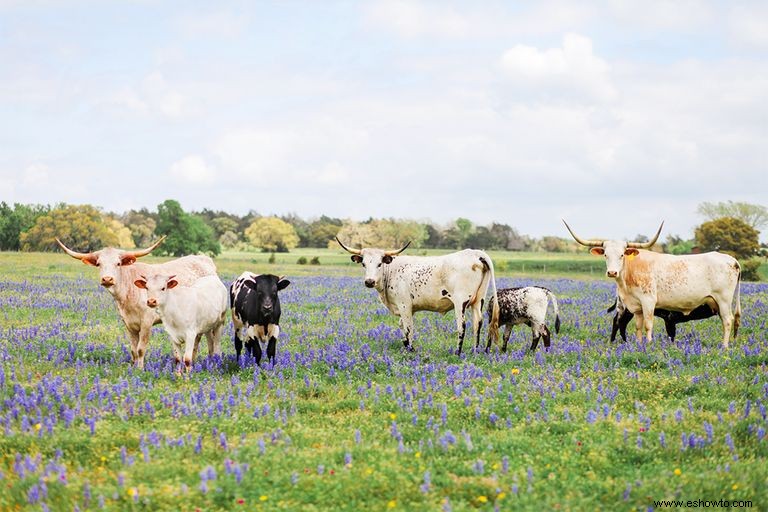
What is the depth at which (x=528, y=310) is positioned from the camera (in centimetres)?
1263

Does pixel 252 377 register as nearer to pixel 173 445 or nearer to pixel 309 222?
pixel 173 445

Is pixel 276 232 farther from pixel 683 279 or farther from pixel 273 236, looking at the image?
pixel 683 279

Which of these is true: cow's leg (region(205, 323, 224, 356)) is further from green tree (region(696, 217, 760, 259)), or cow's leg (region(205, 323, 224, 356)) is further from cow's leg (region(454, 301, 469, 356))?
green tree (region(696, 217, 760, 259))

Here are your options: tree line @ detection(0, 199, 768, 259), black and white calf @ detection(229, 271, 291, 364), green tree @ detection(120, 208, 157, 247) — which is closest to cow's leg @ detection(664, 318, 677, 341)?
black and white calf @ detection(229, 271, 291, 364)

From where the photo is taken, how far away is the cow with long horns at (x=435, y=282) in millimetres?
12633

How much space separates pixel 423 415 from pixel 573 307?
14.1 metres

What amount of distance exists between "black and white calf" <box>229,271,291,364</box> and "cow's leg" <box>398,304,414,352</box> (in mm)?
2896

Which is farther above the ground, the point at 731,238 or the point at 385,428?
the point at 731,238

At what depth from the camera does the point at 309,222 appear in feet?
370

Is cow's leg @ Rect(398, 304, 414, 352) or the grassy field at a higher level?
cow's leg @ Rect(398, 304, 414, 352)

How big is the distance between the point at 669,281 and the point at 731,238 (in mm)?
50563

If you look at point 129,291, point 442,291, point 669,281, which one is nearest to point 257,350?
point 129,291

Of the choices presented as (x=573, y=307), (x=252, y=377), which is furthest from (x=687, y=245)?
(x=252, y=377)

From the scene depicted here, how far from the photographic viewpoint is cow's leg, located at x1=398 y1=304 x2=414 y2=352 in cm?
1265
